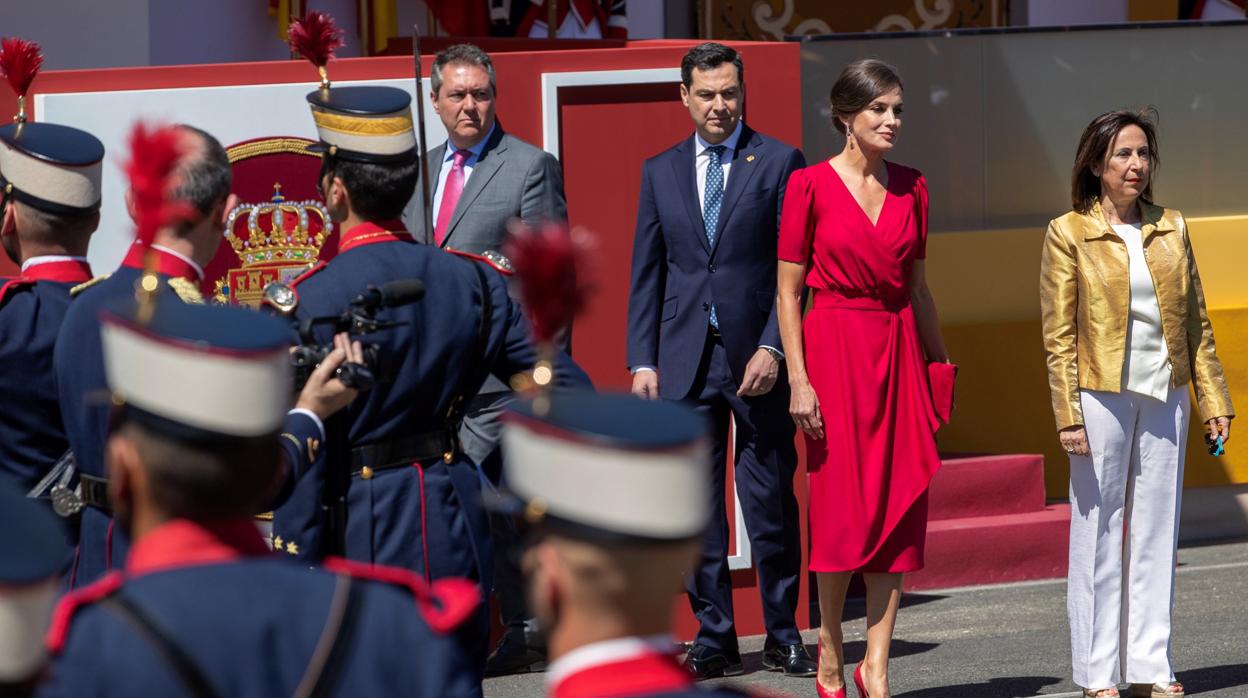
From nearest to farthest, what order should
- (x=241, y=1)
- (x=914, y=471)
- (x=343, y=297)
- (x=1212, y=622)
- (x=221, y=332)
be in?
(x=221, y=332)
(x=343, y=297)
(x=914, y=471)
(x=1212, y=622)
(x=241, y=1)

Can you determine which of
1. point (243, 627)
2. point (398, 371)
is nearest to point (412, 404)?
point (398, 371)

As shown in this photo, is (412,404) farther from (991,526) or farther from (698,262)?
(991,526)

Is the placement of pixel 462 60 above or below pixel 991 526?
above

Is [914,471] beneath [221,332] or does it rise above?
beneath

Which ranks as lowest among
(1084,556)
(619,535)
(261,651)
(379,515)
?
(1084,556)

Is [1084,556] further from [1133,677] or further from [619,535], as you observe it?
[619,535]

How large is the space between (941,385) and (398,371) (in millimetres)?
2492

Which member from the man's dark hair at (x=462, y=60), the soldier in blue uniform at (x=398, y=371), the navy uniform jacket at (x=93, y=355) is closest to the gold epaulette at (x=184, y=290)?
the navy uniform jacket at (x=93, y=355)

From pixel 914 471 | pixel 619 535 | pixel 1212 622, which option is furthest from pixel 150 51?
pixel 619 535

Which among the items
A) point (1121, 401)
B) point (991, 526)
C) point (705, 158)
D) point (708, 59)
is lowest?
point (991, 526)

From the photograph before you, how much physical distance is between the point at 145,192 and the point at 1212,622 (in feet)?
18.8

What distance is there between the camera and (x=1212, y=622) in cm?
724

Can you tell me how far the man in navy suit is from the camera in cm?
640

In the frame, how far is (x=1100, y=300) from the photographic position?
19.2 ft
